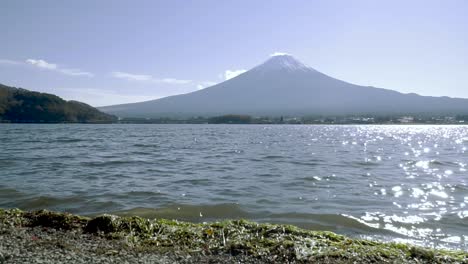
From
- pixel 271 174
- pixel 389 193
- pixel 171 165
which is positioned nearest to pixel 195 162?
pixel 171 165

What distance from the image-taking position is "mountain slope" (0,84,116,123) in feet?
280

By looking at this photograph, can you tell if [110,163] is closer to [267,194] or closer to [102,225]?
[267,194]

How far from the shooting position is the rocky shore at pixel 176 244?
479 centimetres

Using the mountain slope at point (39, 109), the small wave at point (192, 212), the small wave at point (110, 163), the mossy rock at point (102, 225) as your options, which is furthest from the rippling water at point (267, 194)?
the mountain slope at point (39, 109)

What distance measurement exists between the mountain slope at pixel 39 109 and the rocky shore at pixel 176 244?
90231 mm

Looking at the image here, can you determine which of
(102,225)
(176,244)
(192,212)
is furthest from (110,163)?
(176,244)

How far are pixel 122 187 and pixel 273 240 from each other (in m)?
7.25

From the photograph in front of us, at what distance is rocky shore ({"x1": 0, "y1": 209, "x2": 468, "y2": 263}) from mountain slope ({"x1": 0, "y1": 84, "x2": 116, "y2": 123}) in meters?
90.2

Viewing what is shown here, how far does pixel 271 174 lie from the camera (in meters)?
15.3

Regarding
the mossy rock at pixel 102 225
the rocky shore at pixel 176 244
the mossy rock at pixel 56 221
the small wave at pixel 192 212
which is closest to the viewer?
the rocky shore at pixel 176 244

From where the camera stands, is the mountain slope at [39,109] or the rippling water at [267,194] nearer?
the rippling water at [267,194]

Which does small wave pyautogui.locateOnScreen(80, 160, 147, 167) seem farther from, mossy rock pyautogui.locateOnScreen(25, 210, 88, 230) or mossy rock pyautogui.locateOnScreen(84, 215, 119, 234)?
mossy rock pyautogui.locateOnScreen(84, 215, 119, 234)

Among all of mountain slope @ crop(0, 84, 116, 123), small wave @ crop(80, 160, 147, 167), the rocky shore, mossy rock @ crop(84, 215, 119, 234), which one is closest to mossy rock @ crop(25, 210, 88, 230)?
the rocky shore

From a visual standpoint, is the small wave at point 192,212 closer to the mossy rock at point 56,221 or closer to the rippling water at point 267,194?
the rippling water at point 267,194
